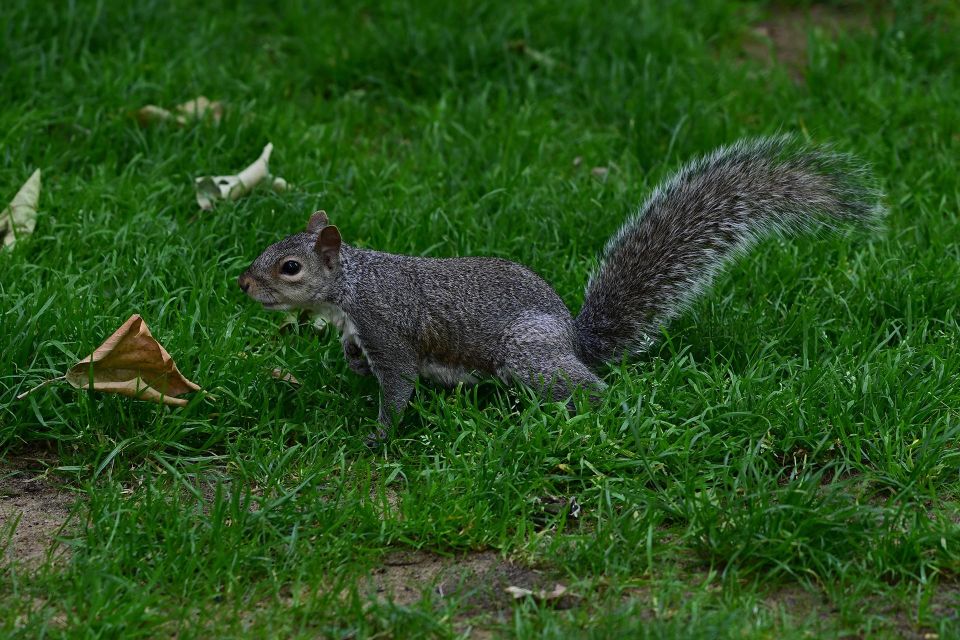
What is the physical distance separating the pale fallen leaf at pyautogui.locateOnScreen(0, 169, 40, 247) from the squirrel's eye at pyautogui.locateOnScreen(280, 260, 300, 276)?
1110 millimetres

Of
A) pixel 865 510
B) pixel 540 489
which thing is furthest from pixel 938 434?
pixel 540 489

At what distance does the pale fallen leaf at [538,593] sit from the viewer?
2773mm

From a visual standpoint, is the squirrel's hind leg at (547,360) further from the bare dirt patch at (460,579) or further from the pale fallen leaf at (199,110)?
the pale fallen leaf at (199,110)

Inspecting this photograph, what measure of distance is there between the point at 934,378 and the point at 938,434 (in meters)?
0.22

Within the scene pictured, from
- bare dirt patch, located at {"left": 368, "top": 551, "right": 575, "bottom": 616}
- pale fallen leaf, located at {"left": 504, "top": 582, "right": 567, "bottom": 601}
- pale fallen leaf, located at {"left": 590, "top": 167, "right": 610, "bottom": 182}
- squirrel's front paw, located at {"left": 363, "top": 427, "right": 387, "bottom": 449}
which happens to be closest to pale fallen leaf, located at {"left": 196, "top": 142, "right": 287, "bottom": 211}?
pale fallen leaf, located at {"left": 590, "top": 167, "right": 610, "bottom": 182}

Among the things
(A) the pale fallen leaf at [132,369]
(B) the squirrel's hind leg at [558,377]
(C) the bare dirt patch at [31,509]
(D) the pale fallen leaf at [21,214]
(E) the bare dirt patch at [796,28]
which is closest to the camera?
(C) the bare dirt patch at [31,509]

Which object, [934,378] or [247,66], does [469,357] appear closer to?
[934,378]

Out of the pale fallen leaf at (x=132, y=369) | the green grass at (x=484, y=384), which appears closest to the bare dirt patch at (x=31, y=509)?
the green grass at (x=484, y=384)

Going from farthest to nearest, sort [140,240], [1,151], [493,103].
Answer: [493,103]
[1,151]
[140,240]

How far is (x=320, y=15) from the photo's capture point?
18.9ft

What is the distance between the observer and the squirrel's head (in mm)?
3568

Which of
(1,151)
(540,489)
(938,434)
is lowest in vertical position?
(1,151)

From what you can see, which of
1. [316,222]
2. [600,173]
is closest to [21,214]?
[316,222]

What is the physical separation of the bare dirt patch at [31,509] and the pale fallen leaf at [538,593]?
104 centimetres
